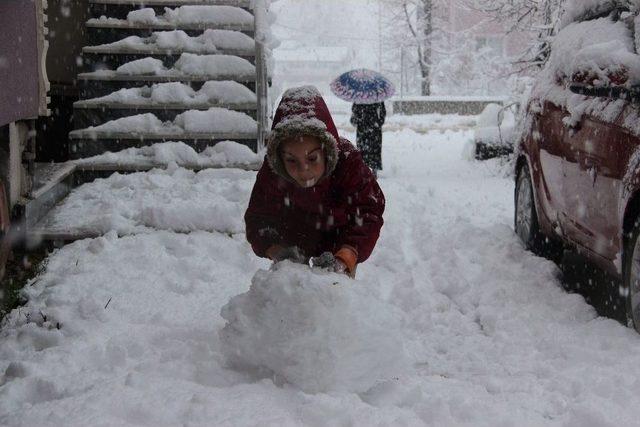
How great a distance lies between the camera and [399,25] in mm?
33594

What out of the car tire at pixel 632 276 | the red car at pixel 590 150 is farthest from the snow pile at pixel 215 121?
the car tire at pixel 632 276

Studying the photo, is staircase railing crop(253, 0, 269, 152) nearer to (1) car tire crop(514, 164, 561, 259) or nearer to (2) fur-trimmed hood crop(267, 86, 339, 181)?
(1) car tire crop(514, 164, 561, 259)

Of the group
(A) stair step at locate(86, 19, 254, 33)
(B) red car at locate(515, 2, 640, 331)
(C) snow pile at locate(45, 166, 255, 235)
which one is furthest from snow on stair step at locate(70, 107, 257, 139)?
(B) red car at locate(515, 2, 640, 331)

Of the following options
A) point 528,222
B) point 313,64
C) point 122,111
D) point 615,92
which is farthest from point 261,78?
point 313,64

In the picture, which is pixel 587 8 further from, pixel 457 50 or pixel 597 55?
pixel 457 50

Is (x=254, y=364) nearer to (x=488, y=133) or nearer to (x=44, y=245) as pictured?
(x=44, y=245)

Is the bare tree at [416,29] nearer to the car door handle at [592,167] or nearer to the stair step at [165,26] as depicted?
the stair step at [165,26]

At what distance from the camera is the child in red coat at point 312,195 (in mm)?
3164

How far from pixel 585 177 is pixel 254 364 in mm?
2505

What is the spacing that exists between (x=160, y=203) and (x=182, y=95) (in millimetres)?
1813

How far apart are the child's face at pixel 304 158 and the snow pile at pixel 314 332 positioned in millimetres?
385

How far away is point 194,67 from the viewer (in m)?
7.50

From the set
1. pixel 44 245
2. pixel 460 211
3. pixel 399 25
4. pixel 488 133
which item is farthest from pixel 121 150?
pixel 399 25

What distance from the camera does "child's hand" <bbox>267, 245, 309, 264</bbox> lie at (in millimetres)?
3389
